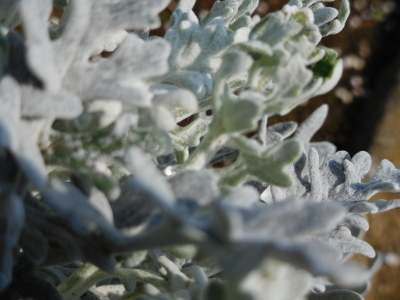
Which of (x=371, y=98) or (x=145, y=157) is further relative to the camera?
(x=371, y=98)

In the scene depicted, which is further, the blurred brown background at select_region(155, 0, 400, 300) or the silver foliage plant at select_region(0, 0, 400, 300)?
the blurred brown background at select_region(155, 0, 400, 300)

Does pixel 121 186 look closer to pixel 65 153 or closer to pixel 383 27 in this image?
pixel 65 153

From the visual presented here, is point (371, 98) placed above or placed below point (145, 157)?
below

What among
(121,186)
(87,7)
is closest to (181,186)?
(121,186)

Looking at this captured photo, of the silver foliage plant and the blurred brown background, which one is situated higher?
the silver foliage plant
